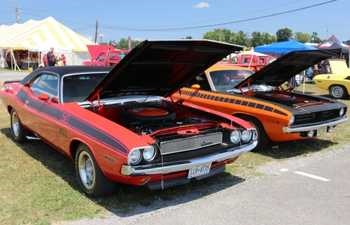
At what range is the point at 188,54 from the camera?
5965mm

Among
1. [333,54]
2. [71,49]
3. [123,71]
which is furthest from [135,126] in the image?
[71,49]

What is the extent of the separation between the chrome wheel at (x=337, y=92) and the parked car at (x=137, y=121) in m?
11.5

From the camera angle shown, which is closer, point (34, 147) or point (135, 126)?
point (135, 126)

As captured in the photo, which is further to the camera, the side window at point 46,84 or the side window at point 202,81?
the side window at point 202,81

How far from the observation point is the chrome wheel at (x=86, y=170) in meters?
5.29

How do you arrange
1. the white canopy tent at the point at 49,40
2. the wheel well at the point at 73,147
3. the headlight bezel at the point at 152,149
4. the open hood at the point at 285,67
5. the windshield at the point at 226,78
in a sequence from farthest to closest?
Answer: the white canopy tent at the point at 49,40 → the windshield at the point at 226,78 → the open hood at the point at 285,67 → the wheel well at the point at 73,147 → the headlight bezel at the point at 152,149

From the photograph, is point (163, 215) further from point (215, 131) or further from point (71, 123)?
point (71, 123)

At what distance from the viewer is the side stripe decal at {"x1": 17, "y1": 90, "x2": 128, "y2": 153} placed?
4721mm

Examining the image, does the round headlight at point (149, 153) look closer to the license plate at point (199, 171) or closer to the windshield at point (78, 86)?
the license plate at point (199, 171)

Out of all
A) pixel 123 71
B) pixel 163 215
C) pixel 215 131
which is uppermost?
pixel 123 71

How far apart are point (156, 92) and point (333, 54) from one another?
12.9 feet

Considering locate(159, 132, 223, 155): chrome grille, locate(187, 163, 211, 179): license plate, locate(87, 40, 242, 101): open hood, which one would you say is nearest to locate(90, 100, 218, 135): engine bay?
locate(87, 40, 242, 101): open hood

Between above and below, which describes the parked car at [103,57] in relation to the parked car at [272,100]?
above

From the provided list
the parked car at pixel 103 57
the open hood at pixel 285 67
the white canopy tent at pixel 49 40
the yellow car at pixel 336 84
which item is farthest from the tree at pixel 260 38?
the open hood at pixel 285 67
